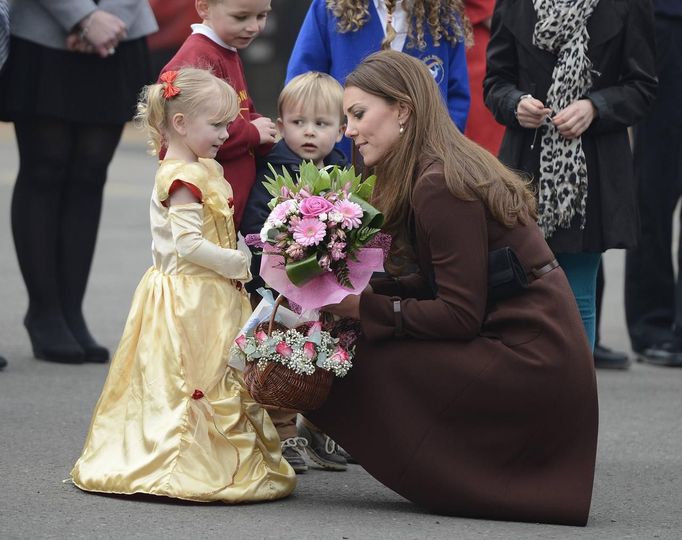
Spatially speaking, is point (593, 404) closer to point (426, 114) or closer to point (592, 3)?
point (426, 114)

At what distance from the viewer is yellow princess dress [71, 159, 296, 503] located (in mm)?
4422

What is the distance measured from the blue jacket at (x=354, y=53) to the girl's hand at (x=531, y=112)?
0.27 metres

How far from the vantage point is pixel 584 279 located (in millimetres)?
5617

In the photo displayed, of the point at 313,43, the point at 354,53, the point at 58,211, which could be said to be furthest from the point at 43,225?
the point at 354,53

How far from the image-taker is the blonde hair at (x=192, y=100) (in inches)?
A: 182

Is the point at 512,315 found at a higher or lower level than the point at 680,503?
higher

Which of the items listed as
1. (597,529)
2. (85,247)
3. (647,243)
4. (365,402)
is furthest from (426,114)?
(647,243)

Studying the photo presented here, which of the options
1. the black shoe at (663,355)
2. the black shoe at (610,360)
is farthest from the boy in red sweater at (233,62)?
the black shoe at (663,355)

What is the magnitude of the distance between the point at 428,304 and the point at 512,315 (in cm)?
25

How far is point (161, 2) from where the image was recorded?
7.32 metres

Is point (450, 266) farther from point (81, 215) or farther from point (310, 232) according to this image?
point (81, 215)

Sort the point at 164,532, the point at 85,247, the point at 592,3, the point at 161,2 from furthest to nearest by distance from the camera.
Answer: the point at 161,2, the point at 85,247, the point at 592,3, the point at 164,532

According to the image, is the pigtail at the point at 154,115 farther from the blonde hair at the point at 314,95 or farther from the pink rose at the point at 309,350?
the pink rose at the point at 309,350

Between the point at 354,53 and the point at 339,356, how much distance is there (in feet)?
5.68
